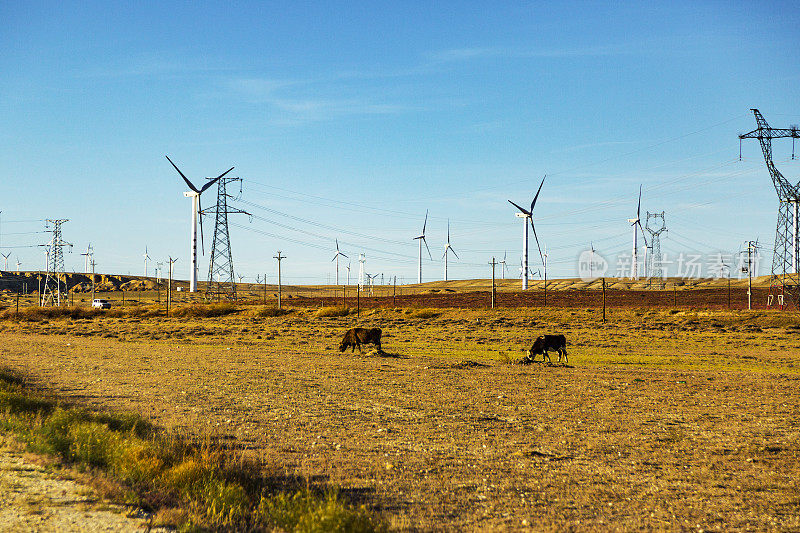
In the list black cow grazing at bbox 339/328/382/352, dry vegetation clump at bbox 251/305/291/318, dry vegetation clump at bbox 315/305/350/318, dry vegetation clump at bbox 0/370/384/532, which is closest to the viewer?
dry vegetation clump at bbox 0/370/384/532

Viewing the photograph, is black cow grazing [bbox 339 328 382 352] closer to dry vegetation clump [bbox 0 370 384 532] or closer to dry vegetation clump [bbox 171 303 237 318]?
dry vegetation clump [bbox 0 370 384 532]

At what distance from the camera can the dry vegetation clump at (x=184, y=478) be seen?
9125 millimetres

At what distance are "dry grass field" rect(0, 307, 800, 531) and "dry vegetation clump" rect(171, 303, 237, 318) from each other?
3552cm

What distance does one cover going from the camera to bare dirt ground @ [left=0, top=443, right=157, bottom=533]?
868 cm

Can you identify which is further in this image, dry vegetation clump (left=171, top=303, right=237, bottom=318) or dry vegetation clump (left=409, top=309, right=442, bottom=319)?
dry vegetation clump (left=171, top=303, right=237, bottom=318)

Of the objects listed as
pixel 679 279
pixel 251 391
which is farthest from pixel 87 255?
pixel 251 391

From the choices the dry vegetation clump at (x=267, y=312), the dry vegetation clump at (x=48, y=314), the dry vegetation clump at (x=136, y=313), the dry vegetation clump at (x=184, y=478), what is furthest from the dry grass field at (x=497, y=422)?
the dry vegetation clump at (x=48, y=314)

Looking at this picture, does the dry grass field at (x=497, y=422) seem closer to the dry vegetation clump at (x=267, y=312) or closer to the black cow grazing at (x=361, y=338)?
the black cow grazing at (x=361, y=338)

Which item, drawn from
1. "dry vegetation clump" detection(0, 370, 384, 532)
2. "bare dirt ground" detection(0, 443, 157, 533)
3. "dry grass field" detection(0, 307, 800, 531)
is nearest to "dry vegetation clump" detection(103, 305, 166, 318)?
"dry grass field" detection(0, 307, 800, 531)

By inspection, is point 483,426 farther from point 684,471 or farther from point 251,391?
point 251,391

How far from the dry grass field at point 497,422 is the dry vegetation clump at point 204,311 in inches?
1399

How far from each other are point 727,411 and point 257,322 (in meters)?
57.3

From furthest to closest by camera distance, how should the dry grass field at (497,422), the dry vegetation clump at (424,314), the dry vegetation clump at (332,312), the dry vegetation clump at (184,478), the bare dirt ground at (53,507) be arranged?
the dry vegetation clump at (332,312)
the dry vegetation clump at (424,314)
the dry grass field at (497,422)
the dry vegetation clump at (184,478)
the bare dirt ground at (53,507)

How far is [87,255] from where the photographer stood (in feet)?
603
